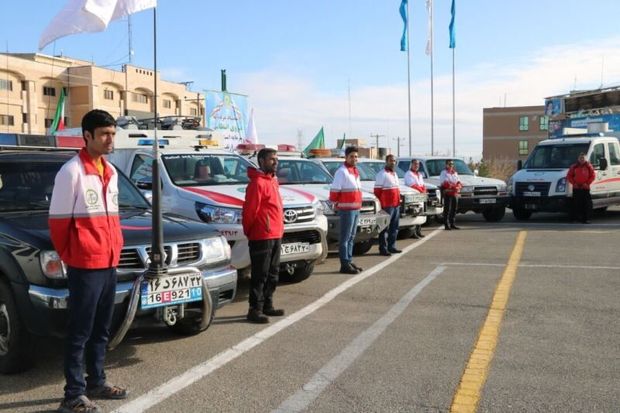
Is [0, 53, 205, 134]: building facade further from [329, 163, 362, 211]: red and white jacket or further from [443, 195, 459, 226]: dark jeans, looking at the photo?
[329, 163, 362, 211]: red and white jacket

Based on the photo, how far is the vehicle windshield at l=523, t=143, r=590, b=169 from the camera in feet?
54.3

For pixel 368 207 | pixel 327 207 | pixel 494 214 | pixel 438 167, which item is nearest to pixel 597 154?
pixel 494 214

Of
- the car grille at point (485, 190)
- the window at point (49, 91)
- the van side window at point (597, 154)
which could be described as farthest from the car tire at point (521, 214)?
the window at point (49, 91)

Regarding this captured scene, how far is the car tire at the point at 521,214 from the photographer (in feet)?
55.1

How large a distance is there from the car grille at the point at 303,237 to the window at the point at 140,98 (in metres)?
67.4

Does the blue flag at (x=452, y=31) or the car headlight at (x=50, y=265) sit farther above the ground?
the blue flag at (x=452, y=31)

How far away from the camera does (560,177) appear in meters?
16.0

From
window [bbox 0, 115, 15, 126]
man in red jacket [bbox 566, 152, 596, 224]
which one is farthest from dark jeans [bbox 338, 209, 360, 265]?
window [bbox 0, 115, 15, 126]

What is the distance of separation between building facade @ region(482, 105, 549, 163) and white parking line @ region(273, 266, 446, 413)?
86.8 metres

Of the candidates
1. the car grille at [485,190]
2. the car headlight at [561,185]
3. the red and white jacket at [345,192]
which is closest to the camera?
the red and white jacket at [345,192]

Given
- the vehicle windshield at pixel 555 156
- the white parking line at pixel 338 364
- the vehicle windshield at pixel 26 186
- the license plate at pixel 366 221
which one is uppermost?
the vehicle windshield at pixel 555 156

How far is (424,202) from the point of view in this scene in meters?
12.5

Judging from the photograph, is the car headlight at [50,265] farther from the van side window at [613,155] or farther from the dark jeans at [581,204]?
the van side window at [613,155]

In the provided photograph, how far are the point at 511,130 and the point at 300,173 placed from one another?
86.3 meters
